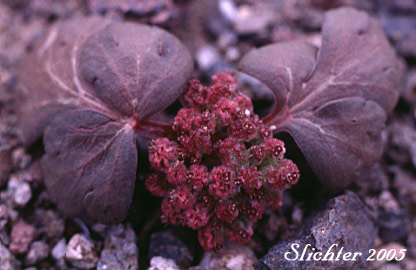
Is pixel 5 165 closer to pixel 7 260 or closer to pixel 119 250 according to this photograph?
pixel 7 260

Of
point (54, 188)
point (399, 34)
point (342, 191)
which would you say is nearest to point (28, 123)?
point (54, 188)

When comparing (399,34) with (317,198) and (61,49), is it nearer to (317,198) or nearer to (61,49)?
(317,198)

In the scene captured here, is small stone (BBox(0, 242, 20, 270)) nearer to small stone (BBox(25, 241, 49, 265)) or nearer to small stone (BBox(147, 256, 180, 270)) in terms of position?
small stone (BBox(25, 241, 49, 265))

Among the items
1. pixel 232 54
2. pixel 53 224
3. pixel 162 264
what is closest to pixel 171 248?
pixel 162 264

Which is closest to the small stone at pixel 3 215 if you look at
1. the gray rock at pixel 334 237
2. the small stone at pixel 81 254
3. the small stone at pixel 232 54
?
the small stone at pixel 81 254

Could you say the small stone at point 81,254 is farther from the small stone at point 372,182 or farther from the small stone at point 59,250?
the small stone at point 372,182

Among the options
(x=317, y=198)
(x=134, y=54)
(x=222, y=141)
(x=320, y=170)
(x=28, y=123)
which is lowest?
(x=317, y=198)
